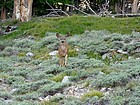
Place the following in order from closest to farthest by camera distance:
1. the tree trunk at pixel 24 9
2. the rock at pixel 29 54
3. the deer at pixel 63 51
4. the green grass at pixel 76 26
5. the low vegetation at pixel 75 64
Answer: the low vegetation at pixel 75 64
the deer at pixel 63 51
the rock at pixel 29 54
the green grass at pixel 76 26
the tree trunk at pixel 24 9

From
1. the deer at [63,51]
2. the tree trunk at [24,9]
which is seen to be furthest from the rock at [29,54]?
the tree trunk at [24,9]

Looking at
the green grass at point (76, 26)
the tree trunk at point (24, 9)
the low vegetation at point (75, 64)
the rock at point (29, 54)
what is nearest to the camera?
the low vegetation at point (75, 64)

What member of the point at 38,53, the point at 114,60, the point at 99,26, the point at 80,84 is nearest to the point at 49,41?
the point at 38,53

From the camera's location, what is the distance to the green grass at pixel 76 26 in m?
18.1

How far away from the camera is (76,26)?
61.6 ft

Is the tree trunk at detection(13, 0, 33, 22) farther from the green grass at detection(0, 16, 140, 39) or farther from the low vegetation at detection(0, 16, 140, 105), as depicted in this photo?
the green grass at detection(0, 16, 140, 39)

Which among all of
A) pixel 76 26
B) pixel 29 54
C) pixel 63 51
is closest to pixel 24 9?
pixel 76 26

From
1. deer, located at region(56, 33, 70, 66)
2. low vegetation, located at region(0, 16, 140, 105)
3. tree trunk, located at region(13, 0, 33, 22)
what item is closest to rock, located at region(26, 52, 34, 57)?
low vegetation, located at region(0, 16, 140, 105)

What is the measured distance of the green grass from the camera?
1811 cm

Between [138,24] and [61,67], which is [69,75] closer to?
[61,67]

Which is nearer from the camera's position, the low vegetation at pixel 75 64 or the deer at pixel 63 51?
the low vegetation at pixel 75 64

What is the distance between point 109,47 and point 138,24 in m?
4.66

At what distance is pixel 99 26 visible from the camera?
18.7 meters

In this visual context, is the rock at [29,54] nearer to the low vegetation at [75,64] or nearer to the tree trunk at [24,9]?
the low vegetation at [75,64]
